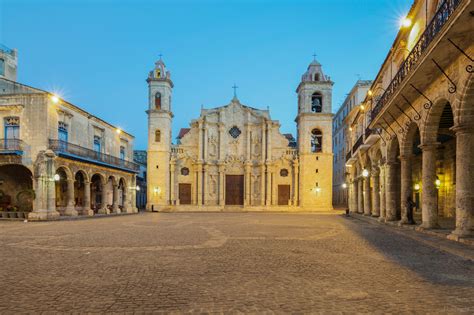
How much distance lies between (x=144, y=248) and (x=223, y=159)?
3331cm

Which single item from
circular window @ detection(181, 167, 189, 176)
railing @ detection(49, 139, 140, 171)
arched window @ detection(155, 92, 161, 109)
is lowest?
circular window @ detection(181, 167, 189, 176)

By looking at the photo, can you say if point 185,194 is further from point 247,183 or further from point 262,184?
point 262,184

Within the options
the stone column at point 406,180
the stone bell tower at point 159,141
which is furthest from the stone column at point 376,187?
the stone bell tower at point 159,141

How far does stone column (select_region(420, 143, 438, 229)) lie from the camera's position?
43.5ft

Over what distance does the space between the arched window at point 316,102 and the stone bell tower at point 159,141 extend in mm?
17875

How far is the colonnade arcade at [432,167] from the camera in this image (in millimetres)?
10258

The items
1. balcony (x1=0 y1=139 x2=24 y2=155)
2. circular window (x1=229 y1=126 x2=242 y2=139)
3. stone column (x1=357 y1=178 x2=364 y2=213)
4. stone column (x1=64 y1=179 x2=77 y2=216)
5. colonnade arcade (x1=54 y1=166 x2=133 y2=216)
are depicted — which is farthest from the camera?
circular window (x1=229 y1=126 x2=242 y2=139)

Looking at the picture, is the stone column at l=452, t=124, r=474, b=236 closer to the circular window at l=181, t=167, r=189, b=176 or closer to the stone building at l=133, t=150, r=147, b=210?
the circular window at l=181, t=167, r=189, b=176

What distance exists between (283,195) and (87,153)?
78.2 ft

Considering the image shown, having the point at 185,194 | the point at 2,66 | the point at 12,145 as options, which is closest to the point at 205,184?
the point at 185,194

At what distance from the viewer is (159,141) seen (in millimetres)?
42562

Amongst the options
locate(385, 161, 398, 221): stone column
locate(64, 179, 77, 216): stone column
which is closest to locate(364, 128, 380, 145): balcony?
locate(385, 161, 398, 221): stone column

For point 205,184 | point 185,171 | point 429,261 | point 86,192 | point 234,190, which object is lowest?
point 234,190

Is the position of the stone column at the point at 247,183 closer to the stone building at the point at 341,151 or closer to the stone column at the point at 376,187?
the stone building at the point at 341,151
